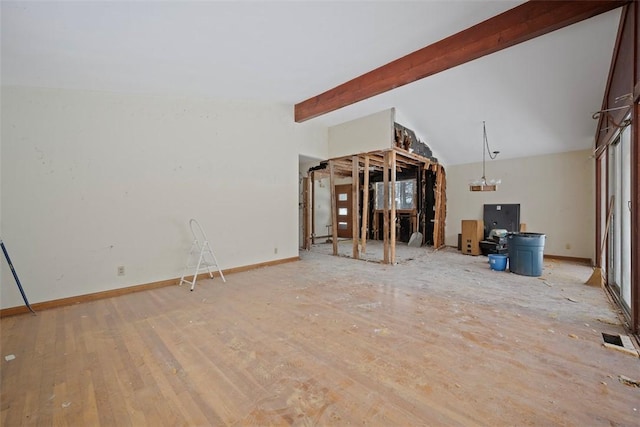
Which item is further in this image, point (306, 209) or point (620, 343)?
point (306, 209)

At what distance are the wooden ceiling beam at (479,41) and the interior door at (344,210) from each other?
17.7 ft

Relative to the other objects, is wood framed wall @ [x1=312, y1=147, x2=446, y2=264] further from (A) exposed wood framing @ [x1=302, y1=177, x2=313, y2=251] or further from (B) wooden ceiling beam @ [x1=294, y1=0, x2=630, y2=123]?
(B) wooden ceiling beam @ [x1=294, y1=0, x2=630, y2=123]

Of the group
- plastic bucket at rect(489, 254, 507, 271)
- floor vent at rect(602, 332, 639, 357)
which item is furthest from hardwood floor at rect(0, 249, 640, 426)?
plastic bucket at rect(489, 254, 507, 271)

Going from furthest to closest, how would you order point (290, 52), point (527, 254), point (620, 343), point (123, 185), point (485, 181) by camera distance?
point (485, 181) → point (527, 254) → point (123, 185) → point (290, 52) → point (620, 343)

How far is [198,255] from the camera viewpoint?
425 centimetres

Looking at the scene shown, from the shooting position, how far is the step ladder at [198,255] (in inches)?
161

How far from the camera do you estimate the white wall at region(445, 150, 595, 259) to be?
5543mm

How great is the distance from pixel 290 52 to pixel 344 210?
6.97 meters

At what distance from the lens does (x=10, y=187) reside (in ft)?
9.27

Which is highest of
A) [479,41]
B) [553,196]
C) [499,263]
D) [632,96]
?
[479,41]

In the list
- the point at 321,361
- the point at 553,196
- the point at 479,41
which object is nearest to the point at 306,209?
the point at 479,41

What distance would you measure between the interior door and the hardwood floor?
6.04m

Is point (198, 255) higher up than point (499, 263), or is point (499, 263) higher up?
point (198, 255)

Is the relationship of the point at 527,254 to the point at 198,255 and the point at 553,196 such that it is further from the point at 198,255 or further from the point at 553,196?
the point at 198,255
